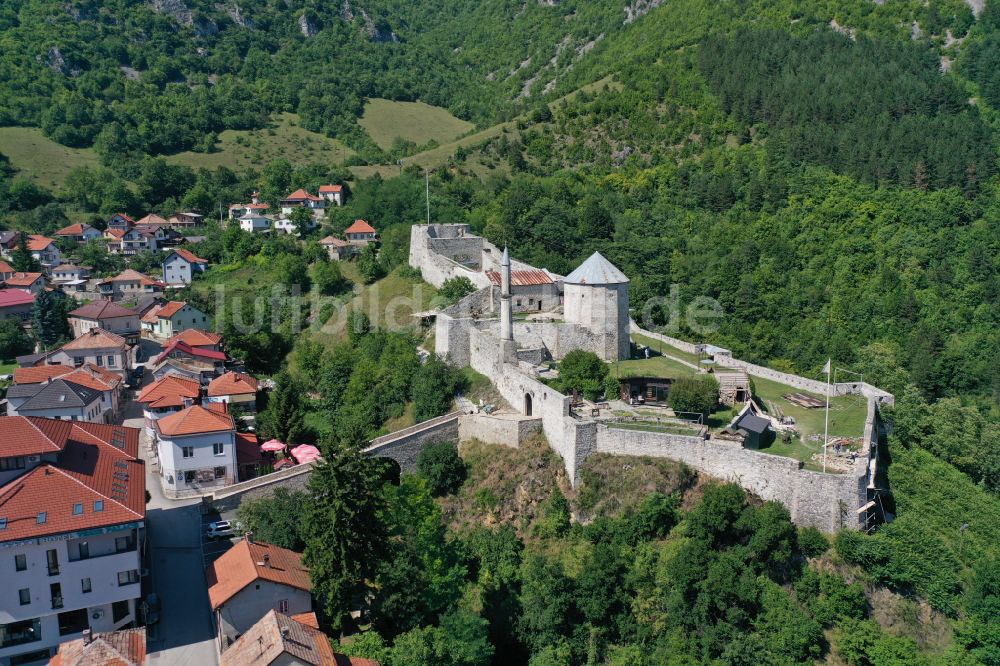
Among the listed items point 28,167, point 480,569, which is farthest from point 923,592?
point 28,167

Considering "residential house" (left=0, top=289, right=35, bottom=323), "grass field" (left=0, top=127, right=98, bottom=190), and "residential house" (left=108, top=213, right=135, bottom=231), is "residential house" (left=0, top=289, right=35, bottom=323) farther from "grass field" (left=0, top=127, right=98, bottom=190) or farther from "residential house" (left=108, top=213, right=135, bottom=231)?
"grass field" (left=0, top=127, right=98, bottom=190)

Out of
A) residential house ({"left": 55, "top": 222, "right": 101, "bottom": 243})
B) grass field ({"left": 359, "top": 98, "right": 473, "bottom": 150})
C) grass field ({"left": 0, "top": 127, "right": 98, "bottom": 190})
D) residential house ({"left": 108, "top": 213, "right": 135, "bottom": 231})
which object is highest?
grass field ({"left": 359, "top": 98, "right": 473, "bottom": 150})

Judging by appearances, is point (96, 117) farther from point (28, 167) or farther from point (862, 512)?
point (862, 512)

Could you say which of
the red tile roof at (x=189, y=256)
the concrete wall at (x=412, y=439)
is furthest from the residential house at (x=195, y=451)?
the red tile roof at (x=189, y=256)

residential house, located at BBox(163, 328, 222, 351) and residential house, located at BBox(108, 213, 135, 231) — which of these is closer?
residential house, located at BBox(163, 328, 222, 351)

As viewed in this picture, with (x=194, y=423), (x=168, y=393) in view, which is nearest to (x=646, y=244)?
(x=168, y=393)

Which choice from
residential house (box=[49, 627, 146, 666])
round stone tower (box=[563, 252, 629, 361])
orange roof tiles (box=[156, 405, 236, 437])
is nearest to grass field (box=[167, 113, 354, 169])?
round stone tower (box=[563, 252, 629, 361])
